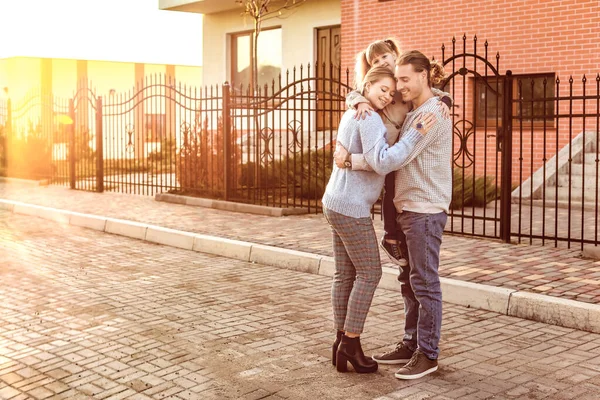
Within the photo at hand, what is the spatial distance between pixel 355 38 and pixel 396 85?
13920mm

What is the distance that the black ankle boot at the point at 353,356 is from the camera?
5098mm

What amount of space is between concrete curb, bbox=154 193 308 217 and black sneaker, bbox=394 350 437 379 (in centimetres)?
745

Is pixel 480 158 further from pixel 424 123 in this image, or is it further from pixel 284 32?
pixel 424 123

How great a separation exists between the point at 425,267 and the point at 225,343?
1.62m

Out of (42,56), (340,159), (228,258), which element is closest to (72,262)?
(228,258)

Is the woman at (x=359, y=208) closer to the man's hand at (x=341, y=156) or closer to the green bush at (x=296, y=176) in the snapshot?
the man's hand at (x=341, y=156)

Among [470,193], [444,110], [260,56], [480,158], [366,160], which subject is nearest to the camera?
[366,160]

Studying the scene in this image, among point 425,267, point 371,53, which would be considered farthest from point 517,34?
point 425,267

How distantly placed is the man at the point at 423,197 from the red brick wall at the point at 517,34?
833 cm

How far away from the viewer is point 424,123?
4.76 m

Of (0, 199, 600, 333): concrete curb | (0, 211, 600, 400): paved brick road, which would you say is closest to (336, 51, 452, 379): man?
(0, 211, 600, 400): paved brick road

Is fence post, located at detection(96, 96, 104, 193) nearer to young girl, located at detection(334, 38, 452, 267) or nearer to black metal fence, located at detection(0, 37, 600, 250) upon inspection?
black metal fence, located at detection(0, 37, 600, 250)

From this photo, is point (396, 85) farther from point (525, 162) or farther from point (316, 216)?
point (525, 162)

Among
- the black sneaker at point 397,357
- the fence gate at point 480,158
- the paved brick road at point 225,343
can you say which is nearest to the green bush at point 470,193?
the fence gate at point 480,158
